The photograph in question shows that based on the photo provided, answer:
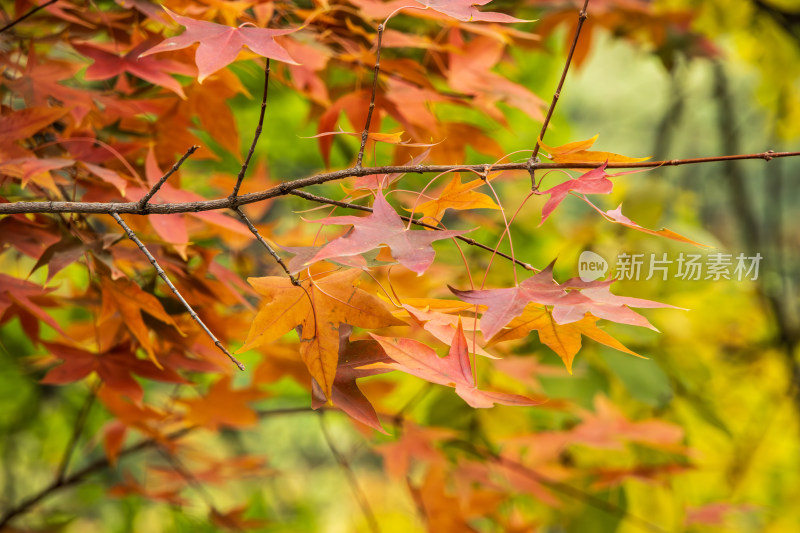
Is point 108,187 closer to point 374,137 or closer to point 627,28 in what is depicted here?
point 374,137

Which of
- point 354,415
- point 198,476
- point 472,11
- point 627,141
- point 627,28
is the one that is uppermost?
point 472,11

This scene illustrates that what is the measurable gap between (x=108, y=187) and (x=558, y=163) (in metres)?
0.46

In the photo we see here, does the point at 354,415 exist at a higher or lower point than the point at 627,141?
higher

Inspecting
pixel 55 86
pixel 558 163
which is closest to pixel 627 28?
pixel 558 163

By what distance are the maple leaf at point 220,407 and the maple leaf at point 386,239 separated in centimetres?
52

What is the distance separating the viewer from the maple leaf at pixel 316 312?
443 mm

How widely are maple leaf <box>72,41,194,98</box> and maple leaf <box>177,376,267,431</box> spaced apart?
42 cm

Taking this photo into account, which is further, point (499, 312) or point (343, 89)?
point (343, 89)

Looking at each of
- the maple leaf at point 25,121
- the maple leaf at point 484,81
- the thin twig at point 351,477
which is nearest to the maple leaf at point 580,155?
the maple leaf at point 484,81

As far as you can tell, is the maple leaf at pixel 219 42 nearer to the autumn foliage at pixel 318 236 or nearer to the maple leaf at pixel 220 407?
the autumn foliage at pixel 318 236

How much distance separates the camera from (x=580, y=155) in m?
0.44

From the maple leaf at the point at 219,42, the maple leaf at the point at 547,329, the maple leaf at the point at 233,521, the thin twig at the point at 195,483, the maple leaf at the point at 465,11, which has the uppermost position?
the maple leaf at the point at 465,11

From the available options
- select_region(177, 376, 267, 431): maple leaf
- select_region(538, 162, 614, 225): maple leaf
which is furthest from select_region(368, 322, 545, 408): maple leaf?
select_region(177, 376, 267, 431): maple leaf

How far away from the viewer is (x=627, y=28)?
4.01ft
